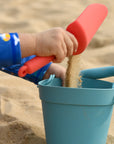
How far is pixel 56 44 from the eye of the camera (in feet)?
3.32

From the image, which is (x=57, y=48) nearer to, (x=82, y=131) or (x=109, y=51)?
(x=82, y=131)

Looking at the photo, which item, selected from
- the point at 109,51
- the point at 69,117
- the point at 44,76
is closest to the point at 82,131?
the point at 69,117

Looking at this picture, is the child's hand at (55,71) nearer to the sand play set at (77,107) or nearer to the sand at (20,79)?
the sand at (20,79)

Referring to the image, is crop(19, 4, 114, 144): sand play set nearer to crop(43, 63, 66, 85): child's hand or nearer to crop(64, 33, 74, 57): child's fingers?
crop(64, 33, 74, 57): child's fingers

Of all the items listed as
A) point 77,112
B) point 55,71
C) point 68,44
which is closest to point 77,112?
point 77,112

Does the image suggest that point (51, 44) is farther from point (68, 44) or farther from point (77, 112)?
point (77, 112)

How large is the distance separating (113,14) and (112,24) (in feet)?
1.41

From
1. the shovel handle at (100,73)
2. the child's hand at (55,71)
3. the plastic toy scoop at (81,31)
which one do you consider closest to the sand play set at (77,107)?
the plastic toy scoop at (81,31)

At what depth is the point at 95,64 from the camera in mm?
2451

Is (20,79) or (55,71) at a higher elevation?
(55,71)

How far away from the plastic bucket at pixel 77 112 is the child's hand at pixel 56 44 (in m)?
0.12

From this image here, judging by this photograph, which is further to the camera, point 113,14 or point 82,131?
point 113,14

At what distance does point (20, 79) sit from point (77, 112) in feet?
3.34

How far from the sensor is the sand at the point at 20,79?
1215 millimetres
